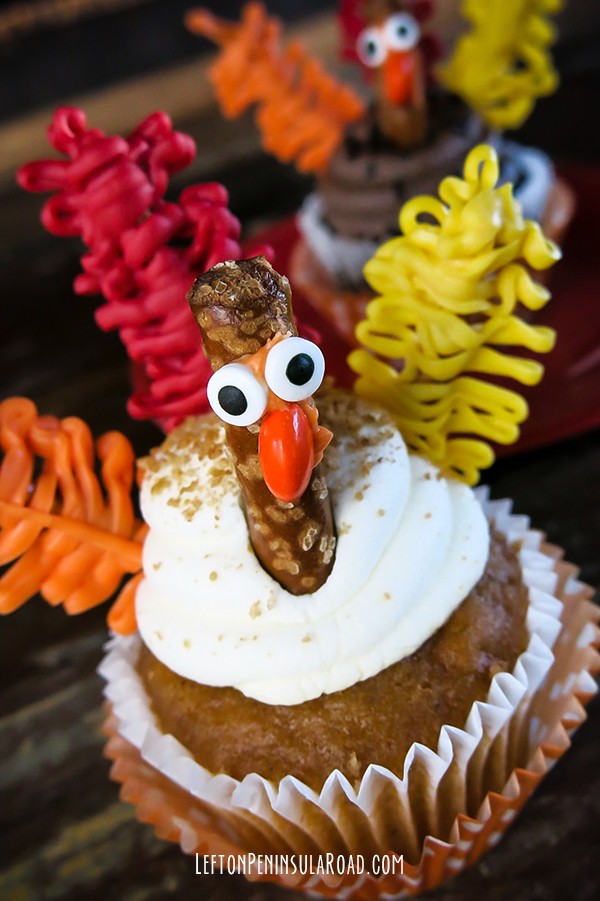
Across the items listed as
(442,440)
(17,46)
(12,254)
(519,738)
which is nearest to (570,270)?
(442,440)

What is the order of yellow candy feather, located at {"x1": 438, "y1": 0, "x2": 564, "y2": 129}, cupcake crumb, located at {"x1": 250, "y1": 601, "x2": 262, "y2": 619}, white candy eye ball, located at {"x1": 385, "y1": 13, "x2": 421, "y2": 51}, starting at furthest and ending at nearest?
yellow candy feather, located at {"x1": 438, "y1": 0, "x2": 564, "y2": 129} < white candy eye ball, located at {"x1": 385, "y1": 13, "x2": 421, "y2": 51} < cupcake crumb, located at {"x1": 250, "y1": 601, "x2": 262, "y2": 619}

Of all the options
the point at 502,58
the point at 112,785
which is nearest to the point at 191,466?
the point at 112,785

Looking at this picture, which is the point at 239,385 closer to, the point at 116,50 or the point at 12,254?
the point at 12,254

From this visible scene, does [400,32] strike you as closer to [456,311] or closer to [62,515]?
[456,311]

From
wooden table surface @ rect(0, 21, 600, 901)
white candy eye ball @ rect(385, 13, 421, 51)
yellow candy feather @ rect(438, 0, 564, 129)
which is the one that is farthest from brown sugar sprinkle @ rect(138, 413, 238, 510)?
yellow candy feather @ rect(438, 0, 564, 129)

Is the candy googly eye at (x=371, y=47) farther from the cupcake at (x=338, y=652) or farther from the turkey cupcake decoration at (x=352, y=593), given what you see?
the cupcake at (x=338, y=652)

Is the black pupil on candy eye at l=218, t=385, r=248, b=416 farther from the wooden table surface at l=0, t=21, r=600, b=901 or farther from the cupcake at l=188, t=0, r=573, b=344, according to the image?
the cupcake at l=188, t=0, r=573, b=344
